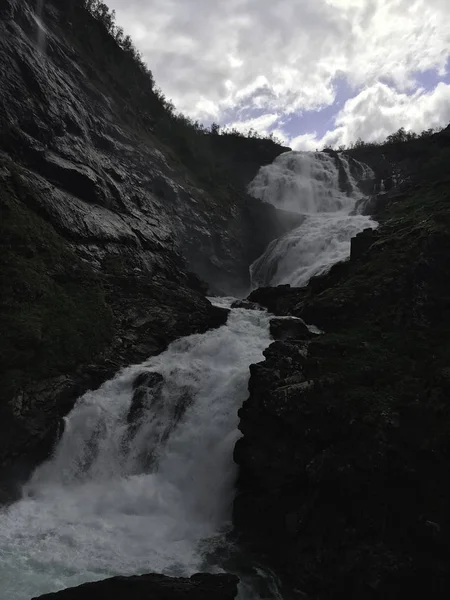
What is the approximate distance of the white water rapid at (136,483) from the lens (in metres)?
13.2

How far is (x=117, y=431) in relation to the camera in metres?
19.4

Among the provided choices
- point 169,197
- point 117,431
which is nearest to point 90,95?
point 169,197

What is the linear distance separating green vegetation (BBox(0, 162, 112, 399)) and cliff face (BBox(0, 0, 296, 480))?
66 mm

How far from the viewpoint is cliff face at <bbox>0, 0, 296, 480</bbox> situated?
67.1 ft

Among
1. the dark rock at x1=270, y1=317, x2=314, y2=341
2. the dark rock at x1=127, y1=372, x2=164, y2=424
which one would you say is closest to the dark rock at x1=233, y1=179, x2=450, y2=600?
the dark rock at x1=270, y1=317, x2=314, y2=341

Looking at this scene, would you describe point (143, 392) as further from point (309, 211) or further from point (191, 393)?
point (309, 211)

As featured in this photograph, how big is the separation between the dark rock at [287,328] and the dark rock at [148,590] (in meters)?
13.8

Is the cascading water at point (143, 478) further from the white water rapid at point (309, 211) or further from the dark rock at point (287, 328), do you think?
the white water rapid at point (309, 211)

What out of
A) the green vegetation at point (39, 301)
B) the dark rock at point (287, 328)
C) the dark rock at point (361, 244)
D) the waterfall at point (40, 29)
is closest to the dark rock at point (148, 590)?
the green vegetation at point (39, 301)

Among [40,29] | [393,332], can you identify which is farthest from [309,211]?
[393,332]

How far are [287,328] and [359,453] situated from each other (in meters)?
10.9

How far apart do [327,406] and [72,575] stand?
29.0ft

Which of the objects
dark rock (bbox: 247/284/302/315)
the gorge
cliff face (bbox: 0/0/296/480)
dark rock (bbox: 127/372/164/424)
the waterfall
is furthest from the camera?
the waterfall

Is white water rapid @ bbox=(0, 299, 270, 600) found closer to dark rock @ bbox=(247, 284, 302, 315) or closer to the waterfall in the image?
dark rock @ bbox=(247, 284, 302, 315)
